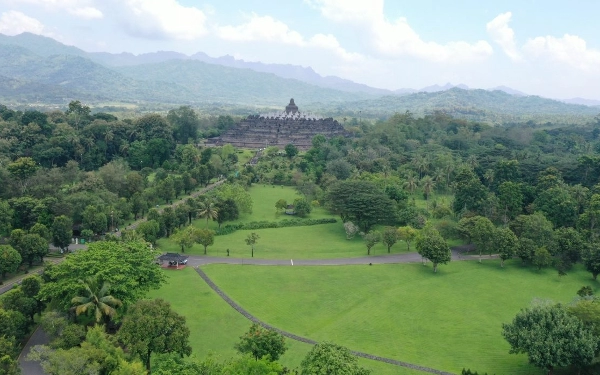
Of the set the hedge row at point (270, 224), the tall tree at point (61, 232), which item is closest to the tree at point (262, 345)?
the tall tree at point (61, 232)

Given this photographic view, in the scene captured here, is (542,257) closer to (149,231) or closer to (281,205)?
(281,205)

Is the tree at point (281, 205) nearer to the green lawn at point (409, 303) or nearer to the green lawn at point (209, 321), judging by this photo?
the green lawn at point (409, 303)

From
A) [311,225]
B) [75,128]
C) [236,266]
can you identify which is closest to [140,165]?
[75,128]

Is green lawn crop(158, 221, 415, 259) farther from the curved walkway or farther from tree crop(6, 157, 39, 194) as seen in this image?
tree crop(6, 157, 39, 194)

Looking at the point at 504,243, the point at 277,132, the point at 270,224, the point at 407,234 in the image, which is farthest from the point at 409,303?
the point at 277,132

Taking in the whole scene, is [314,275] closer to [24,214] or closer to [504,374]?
[504,374]
